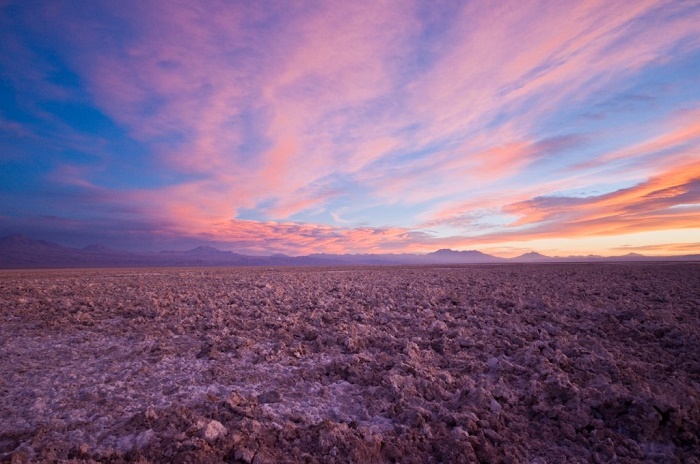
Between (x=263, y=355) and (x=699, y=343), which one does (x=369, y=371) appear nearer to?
(x=263, y=355)

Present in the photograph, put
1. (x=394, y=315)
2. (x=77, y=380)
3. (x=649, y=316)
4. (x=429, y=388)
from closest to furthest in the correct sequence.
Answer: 1. (x=429, y=388)
2. (x=77, y=380)
3. (x=649, y=316)
4. (x=394, y=315)

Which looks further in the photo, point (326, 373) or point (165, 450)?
point (326, 373)

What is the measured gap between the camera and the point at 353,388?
5500 mm

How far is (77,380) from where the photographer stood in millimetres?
5871

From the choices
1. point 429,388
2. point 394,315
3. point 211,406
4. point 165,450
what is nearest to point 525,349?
point 429,388

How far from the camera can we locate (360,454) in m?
3.82

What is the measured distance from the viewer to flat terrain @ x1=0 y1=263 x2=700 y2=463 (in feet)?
12.9

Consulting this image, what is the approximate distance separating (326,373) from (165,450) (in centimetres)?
272

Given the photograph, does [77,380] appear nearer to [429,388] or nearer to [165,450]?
[165,450]

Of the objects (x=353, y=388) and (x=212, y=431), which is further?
(x=353, y=388)

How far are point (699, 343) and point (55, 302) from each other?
17674mm

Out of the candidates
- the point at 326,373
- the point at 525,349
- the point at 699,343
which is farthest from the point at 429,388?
the point at 699,343

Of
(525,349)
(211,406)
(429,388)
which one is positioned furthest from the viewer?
(525,349)

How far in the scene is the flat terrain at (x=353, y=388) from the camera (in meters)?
3.94
